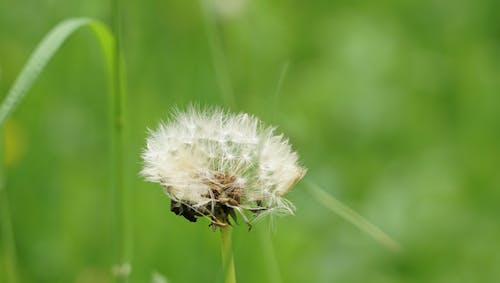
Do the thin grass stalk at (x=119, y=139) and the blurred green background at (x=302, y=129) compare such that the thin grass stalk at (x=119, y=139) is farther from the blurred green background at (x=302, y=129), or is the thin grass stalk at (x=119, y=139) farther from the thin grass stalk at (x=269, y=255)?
the blurred green background at (x=302, y=129)

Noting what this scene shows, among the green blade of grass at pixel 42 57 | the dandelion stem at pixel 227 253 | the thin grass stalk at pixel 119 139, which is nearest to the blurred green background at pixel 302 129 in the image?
the thin grass stalk at pixel 119 139

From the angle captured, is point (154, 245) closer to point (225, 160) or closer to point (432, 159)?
point (432, 159)

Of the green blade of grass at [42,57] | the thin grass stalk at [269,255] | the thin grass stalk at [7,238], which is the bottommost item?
the thin grass stalk at [7,238]

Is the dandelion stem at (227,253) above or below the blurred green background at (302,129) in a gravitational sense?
above

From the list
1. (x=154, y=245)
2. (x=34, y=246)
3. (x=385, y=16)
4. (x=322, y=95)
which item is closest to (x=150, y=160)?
(x=154, y=245)

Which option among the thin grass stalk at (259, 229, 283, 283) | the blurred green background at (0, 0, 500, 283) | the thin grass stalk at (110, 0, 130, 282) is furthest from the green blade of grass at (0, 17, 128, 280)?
the blurred green background at (0, 0, 500, 283)

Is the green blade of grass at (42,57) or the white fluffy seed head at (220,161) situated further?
the green blade of grass at (42,57)

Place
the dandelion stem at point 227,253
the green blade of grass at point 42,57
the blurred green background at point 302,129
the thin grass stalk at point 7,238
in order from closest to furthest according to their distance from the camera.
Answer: the dandelion stem at point 227,253 → the green blade of grass at point 42,57 → the thin grass stalk at point 7,238 → the blurred green background at point 302,129
